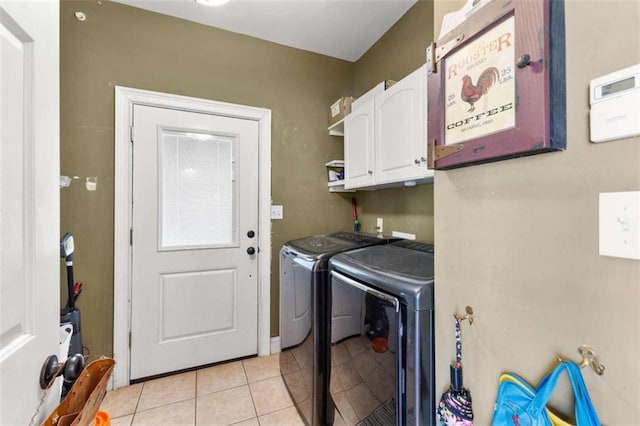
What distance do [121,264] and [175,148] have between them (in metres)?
0.94

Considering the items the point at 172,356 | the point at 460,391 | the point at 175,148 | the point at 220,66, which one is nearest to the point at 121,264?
the point at 172,356

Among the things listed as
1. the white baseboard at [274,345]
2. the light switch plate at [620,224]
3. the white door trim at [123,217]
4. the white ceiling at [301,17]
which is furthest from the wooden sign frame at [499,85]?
the white baseboard at [274,345]

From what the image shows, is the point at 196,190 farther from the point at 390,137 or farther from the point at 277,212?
the point at 390,137

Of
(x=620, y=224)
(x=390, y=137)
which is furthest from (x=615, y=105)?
(x=390, y=137)

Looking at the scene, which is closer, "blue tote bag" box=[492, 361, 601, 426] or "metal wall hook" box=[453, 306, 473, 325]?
"blue tote bag" box=[492, 361, 601, 426]

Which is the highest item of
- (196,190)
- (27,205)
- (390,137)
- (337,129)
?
(337,129)

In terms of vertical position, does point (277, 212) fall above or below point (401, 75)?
below

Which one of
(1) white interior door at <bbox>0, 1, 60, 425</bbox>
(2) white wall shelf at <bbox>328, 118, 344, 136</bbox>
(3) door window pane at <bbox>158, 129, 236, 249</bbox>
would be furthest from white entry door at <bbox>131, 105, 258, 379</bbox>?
(1) white interior door at <bbox>0, 1, 60, 425</bbox>

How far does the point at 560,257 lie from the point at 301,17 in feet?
7.64

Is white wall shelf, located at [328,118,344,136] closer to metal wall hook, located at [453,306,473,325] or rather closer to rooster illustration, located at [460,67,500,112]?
rooster illustration, located at [460,67,500,112]

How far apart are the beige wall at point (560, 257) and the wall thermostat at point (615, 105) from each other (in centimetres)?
2

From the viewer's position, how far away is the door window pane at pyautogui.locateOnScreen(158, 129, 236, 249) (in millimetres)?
2164

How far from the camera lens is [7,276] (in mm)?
500

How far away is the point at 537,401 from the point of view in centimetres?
57
